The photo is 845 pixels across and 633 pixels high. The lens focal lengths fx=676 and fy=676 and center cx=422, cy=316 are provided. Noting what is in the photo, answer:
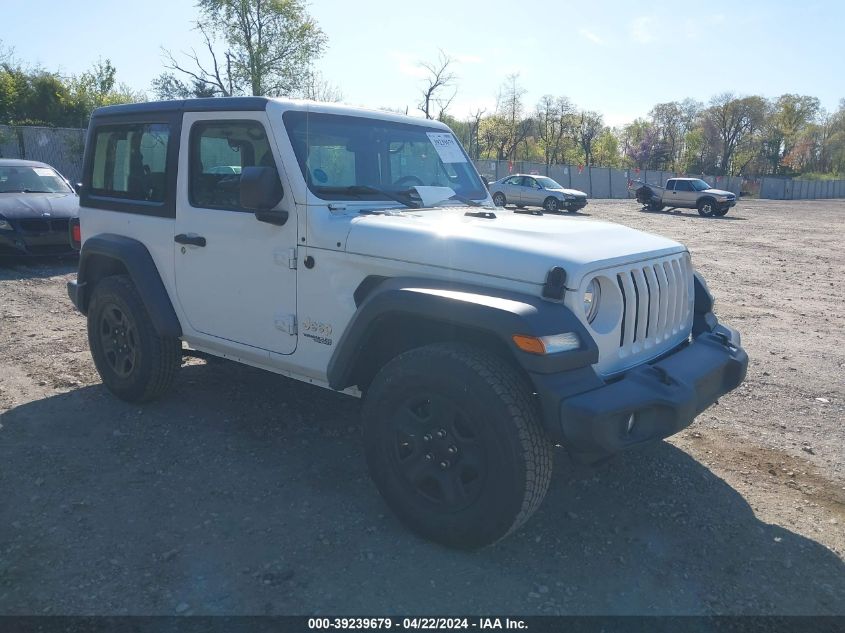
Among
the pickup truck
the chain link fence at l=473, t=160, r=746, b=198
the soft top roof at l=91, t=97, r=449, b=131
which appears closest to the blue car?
the soft top roof at l=91, t=97, r=449, b=131

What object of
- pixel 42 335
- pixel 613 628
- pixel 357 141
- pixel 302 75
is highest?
pixel 302 75

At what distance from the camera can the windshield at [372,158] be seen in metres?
3.86

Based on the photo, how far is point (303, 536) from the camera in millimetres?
3332

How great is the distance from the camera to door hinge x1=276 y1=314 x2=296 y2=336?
3.82 metres

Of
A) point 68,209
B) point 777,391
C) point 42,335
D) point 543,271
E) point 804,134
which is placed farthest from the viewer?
point 804,134

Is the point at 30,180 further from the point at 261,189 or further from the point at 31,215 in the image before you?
the point at 261,189

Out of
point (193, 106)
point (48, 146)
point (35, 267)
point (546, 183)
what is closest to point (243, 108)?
point (193, 106)

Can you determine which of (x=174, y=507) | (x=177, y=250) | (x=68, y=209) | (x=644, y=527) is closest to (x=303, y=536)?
(x=174, y=507)

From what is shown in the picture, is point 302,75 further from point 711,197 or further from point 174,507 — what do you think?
point 174,507

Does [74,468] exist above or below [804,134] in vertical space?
below

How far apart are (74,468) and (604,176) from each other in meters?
48.2

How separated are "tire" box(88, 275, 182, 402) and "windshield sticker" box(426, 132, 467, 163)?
226 cm

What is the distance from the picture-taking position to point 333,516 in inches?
138

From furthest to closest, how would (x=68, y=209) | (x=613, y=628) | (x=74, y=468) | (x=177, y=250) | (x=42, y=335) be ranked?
1. (x=68, y=209)
2. (x=42, y=335)
3. (x=177, y=250)
4. (x=74, y=468)
5. (x=613, y=628)
